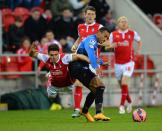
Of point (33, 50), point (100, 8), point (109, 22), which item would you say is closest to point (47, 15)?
point (100, 8)

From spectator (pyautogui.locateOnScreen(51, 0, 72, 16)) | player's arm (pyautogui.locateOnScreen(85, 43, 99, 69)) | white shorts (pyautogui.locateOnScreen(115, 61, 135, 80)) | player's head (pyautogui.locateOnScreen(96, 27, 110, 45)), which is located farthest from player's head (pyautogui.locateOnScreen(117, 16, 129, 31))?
spectator (pyautogui.locateOnScreen(51, 0, 72, 16))

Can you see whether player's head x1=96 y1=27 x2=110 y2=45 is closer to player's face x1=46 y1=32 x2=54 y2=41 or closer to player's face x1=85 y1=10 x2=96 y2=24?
player's face x1=85 y1=10 x2=96 y2=24

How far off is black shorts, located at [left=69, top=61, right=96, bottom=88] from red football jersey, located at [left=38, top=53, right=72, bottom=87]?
174 millimetres

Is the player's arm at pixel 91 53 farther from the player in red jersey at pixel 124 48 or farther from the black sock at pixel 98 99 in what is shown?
the player in red jersey at pixel 124 48

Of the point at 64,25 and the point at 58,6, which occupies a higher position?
the point at 58,6

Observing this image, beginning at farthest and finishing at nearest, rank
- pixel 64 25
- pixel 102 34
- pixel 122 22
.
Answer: pixel 64 25 < pixel 122 22 < pixel 102 34

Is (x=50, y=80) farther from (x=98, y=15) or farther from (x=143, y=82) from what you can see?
(x=98, y=15)

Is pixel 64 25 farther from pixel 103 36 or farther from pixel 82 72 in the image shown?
pixel 82 72

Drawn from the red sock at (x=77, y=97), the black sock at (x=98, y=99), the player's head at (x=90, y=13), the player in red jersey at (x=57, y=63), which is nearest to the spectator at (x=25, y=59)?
the red sock at (x=77, y=97)

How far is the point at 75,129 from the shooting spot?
14.2 m

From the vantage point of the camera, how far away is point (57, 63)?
16.4 metres

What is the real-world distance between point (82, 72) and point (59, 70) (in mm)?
624

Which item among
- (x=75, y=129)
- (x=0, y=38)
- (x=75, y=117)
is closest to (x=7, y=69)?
(x=0, y=38)

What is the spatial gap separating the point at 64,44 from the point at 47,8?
7.67 feet
